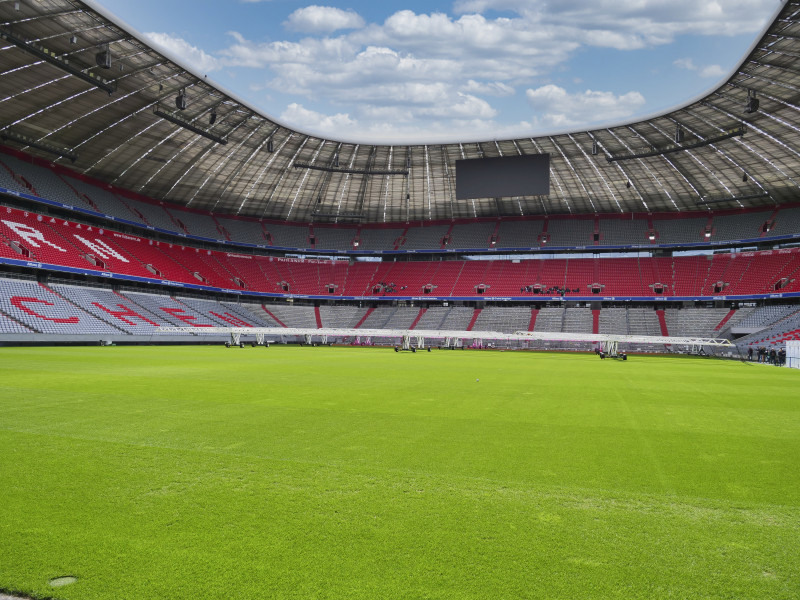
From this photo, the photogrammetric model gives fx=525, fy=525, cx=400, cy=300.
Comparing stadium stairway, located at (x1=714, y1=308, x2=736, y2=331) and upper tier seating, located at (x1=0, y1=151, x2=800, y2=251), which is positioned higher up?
upper tier seating, located at (x1=0, y1=151, x2=800, y2=251)

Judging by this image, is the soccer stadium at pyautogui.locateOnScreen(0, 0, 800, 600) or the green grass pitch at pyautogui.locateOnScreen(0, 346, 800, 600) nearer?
the green grass pitch at pyautogui.locateOnScreen(0, 346, 800, 600)

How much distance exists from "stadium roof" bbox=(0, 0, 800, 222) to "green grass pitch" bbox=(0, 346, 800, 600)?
29.6 meters

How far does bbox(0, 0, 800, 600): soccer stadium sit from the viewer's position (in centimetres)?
392

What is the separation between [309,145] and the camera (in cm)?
5350

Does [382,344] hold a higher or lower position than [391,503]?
lower

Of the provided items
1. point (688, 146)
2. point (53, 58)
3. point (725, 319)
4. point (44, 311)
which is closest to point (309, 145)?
point (53, 58)

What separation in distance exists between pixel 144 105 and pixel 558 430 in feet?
143

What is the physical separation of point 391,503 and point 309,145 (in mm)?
52495

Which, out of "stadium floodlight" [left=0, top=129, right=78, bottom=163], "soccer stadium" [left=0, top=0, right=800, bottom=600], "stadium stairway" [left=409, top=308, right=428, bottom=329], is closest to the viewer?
"soccer stadium" [left=0, top=0, right=800, bottom=600]

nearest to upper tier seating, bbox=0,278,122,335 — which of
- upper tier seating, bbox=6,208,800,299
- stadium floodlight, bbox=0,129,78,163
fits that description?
upper tier seating, bbox=6,208,800,299

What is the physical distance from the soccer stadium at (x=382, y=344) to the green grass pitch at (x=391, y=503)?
0.12 feet

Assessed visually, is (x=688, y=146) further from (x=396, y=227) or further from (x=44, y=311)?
(x=44, y=311)

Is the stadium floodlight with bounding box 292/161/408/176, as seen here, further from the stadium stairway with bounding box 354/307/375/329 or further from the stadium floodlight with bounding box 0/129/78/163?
the stadium floodlight with bounding box 0/129/78/163

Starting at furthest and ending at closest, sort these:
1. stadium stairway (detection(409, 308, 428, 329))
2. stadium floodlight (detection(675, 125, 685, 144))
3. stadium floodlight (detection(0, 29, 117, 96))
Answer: stadium stairway (detection(409, 308, 428, 329))
stadium floodlight (detection(675, 125, 685, 144))
stadium floodlight (detection(0, 29, 117, 96))
